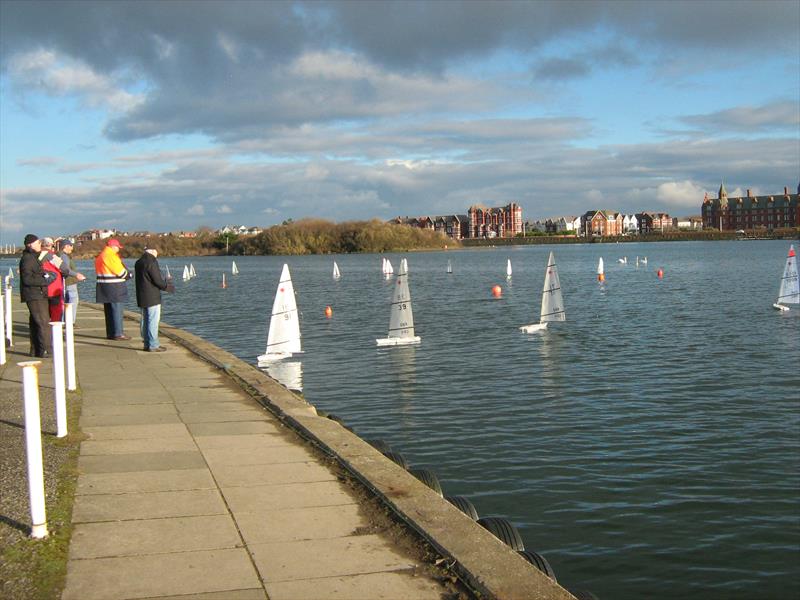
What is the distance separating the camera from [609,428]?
14.4 m

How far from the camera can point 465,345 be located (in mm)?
26047

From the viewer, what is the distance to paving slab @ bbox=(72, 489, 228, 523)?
616 centimetres

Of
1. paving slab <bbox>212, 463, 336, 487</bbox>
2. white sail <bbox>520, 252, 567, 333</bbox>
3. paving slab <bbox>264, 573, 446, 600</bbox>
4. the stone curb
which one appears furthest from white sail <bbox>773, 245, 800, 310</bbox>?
paving slab <bbox>264, 573, 446, 600</bbox>

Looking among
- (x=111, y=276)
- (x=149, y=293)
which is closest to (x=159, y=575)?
(x=149, y=293)

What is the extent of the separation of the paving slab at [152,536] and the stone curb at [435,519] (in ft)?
4.24

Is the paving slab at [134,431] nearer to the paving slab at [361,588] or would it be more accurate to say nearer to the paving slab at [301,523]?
the paving slab at [301,523]

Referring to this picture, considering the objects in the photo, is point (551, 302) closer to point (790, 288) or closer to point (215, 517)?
point (790, 288)

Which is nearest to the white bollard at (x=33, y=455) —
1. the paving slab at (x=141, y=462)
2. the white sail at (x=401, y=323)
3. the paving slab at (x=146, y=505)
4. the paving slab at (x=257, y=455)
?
the paving slab at (x=146, y=505)

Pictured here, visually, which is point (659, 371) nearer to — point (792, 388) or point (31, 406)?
point (792, 388)

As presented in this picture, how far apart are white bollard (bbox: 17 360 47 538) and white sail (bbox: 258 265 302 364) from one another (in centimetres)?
1634

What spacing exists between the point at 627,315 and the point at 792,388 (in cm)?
1769

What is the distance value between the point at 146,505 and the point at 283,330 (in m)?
16.3

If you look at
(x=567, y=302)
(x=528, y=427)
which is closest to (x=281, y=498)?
(x=528, y=427)

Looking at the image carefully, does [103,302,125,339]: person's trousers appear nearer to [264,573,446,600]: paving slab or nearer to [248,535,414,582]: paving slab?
[248,535,414,582]: paving slab
